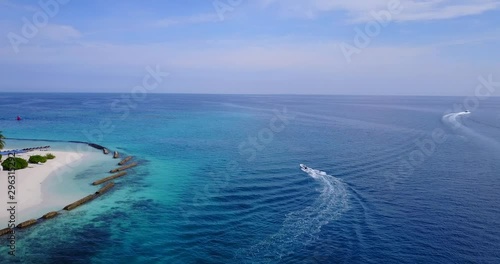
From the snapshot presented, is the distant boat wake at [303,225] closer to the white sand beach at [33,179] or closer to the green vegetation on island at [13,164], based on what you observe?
the white sand beach at [33,179]

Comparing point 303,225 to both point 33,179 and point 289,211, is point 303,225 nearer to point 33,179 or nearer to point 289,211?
point 289,211

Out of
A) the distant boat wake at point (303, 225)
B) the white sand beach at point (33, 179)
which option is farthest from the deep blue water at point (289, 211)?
the white sand beach at point (33, 179)

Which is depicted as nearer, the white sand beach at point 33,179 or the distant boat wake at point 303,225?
the distant boat wake at point 303,225

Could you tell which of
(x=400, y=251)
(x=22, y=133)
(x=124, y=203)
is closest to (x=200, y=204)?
(x=124, y=203)

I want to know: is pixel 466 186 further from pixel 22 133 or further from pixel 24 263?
pixel 22 133

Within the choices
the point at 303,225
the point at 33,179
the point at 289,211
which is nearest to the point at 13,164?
the point at 33,179

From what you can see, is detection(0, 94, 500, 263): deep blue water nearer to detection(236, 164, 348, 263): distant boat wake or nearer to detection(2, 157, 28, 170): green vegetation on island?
detection(236, 164, 348, 263): distant boat wake
